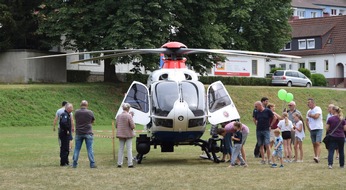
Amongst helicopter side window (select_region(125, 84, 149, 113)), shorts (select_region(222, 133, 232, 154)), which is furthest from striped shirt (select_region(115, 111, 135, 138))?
shorts (select_region(222, 133, 232, 154))

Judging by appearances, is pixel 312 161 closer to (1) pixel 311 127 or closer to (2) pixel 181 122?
(1) pixel 311 127

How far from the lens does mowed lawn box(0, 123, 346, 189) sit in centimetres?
1614

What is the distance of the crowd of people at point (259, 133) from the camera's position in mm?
19562

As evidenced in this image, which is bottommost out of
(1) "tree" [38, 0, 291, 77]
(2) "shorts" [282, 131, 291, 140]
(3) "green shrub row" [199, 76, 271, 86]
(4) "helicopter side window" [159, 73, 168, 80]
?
(2) "shorts" [282, 131, 291, 140]

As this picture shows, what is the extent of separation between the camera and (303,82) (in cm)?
6594

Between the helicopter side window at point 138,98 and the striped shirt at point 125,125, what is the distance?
6.23 ft

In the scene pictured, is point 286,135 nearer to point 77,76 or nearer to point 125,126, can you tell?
point 125,126

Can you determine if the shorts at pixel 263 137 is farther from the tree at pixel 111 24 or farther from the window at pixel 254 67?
the window at pixel 254 67

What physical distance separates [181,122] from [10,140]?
12014mm

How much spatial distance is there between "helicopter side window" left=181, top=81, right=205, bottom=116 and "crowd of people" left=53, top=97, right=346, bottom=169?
2.97 feet

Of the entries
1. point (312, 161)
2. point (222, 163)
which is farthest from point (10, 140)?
point (312, 161)

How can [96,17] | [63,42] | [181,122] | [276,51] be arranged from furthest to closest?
[276,51] → [63,42] → [96,17] → [181,122]

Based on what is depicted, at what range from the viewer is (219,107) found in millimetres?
22391

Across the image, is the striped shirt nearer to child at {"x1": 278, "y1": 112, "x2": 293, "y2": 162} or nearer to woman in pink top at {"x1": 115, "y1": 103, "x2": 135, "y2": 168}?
woman in pink top at {"x1": 115, "y1": 103, "x2": 135, "y2": 168}
